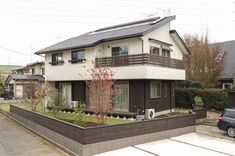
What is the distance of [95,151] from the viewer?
10.0 m

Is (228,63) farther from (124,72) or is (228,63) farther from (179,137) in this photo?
(179,137)

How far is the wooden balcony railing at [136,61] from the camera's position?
1695cm

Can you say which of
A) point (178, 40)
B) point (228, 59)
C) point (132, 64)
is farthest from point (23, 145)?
point (228, 59)

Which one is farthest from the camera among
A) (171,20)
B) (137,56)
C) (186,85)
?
(186,85)

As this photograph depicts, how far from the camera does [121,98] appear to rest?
746 inches

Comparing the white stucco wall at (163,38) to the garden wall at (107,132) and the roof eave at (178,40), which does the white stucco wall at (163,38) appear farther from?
the garden wall at (107,132)

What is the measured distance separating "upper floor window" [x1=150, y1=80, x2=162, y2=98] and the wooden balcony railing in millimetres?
1517

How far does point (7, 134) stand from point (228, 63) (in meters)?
26.2

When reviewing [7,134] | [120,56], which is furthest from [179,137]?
[7,134]

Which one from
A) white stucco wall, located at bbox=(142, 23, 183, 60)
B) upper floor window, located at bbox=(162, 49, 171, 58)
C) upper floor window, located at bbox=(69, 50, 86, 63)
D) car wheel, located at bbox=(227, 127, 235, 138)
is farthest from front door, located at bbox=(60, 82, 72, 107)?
car wheel, located at bbox=(227, 127, 235, 138)

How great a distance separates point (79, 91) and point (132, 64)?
640 cm

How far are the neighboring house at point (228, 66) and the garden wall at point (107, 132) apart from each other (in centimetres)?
1589

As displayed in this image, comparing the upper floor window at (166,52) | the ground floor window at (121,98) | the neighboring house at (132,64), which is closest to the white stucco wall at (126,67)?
the neighboring house at (132,64)

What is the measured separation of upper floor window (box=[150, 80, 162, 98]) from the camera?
62.2ft
